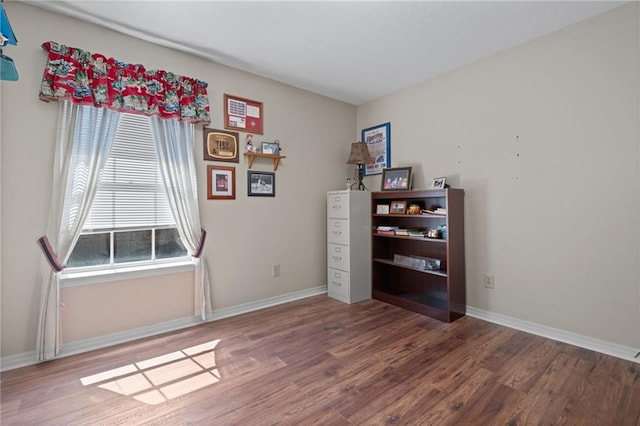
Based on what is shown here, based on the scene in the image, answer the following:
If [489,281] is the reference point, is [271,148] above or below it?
above

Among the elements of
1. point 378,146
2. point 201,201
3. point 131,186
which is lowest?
point 201,201

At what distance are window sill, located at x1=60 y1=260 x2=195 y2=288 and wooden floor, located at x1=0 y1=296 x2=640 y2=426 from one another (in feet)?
1.76

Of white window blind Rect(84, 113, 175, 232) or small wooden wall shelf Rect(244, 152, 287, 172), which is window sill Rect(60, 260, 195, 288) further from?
small wooden wall shelf Rect(244, 152, 287, 172)

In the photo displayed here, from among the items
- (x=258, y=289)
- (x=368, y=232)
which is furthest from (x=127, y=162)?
(x=368, y=232)

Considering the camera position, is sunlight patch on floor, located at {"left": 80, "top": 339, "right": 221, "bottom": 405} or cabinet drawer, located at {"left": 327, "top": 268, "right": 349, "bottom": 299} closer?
sunlight patch on floor, located at {"left": 80, "top": 339, "right": 221, "bottom": 405}

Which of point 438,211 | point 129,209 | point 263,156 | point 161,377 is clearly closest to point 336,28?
point 263,156

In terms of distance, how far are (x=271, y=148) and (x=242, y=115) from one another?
0.44m

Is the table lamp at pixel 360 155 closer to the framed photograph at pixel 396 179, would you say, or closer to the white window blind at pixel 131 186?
the framed photograph at pixel 396 179

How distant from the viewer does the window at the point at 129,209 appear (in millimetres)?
2395

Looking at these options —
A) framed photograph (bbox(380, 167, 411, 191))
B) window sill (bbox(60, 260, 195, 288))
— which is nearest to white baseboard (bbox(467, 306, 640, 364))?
framed photograph (bbox(380, 167, 411, 191))

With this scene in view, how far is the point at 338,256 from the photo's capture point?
350cm

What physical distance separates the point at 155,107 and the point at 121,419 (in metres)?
2.23

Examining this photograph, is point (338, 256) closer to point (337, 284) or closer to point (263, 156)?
point (337, 284)

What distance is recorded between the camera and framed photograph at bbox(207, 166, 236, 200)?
9.50 feet
